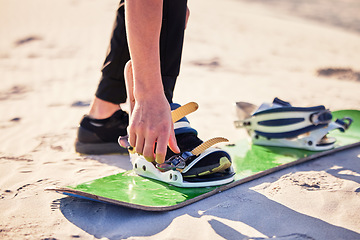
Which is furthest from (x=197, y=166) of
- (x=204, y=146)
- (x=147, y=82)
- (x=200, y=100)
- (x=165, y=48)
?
(x=200, y=100)

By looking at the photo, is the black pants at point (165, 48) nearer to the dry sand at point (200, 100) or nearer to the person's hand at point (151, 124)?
the dry sand at point (200, 100)

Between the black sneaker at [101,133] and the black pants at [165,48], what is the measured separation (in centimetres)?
24

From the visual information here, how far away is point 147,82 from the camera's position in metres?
1.62

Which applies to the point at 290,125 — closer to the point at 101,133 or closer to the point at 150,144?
the point at 101,133

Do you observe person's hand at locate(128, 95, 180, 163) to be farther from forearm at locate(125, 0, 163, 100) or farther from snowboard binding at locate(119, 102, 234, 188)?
snowboard binding at locate(119, 102, 234, 188)

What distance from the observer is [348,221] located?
6.12 feet

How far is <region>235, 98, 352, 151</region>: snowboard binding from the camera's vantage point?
2.77m

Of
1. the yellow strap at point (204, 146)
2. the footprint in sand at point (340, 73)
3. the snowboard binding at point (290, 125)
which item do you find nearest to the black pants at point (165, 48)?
the yellow strap at point (204, 146)

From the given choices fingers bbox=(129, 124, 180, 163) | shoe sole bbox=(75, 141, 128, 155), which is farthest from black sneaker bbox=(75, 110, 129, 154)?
fingers bbox=(129, 124, 180, 163)

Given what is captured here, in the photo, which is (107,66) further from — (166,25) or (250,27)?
(250,27)

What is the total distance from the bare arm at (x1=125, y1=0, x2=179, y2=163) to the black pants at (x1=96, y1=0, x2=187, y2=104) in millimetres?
667

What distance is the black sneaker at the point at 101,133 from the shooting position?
2787 millimetres

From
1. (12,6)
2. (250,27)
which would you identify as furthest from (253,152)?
(12,6)

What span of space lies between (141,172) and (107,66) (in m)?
0.68
